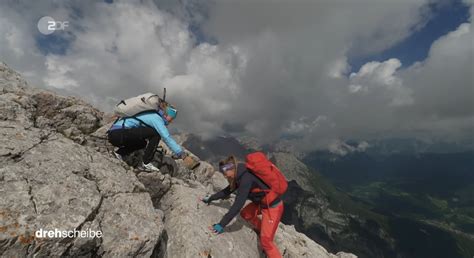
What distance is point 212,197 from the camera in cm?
1288

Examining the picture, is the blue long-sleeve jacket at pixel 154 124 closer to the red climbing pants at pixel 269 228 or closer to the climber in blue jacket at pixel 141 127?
the climber in blue jacket at pixel 141 127

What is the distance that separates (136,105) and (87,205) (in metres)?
4.98

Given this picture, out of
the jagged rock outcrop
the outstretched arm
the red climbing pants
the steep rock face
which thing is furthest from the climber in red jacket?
the outstretched arm

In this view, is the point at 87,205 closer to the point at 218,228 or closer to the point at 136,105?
the point at 136,105

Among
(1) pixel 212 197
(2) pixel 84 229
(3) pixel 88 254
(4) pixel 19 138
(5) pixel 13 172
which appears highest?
(1) pixel 212 197

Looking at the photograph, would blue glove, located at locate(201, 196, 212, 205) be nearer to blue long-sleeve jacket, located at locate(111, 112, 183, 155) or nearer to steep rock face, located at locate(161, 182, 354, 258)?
steep rock face, located at locate(161, 182, 354, 258)

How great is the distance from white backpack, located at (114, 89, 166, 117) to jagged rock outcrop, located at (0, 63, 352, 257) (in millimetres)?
2317

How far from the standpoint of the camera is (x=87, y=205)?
27.0 ft

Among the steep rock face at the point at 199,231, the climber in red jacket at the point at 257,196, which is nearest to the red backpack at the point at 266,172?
the climber in red jacket at the point at 257,196

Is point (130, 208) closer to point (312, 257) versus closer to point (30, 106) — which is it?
point (30, 106)

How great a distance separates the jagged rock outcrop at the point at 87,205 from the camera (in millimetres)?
6926

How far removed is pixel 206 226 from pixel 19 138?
8.10m

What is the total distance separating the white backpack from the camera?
11.6 meters

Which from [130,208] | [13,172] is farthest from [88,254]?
[13,172]
